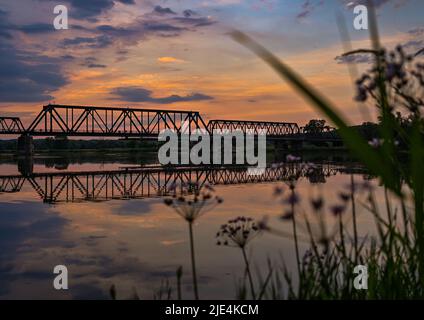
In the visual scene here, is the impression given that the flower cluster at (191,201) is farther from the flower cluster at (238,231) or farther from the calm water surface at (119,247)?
the calm water surface at (119,247)

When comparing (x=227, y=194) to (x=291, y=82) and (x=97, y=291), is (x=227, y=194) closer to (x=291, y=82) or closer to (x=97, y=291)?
(x=97, y=291)

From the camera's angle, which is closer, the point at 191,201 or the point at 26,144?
the point at 191,201

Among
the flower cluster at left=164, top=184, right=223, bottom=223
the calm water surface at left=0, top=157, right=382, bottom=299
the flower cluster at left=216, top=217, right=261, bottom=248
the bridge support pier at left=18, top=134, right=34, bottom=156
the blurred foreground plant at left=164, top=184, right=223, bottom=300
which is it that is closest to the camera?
the blurred foreground plant at left=164, top=184, right=223, bottom=300

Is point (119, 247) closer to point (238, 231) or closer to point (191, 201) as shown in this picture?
point (238, 231)

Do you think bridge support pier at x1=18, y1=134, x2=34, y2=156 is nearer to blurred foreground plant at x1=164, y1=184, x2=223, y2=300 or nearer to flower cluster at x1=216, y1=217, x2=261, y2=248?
flower cluster at x1=216, y1=217, x2=261, y2=248

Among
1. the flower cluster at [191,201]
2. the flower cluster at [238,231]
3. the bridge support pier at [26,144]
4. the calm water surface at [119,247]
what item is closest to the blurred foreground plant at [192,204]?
the flower cluster at [191,201]

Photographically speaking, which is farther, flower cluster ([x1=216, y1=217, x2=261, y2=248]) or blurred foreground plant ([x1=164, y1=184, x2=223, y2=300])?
flower cluster ([x1=216, y1=217, x2=261, y2=248])

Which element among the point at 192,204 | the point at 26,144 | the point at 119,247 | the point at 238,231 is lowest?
the point at 119,247

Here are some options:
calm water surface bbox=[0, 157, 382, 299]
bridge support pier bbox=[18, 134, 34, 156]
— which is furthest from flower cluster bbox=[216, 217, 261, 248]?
bridge support pier bbox=[18, 134, 34, 156]

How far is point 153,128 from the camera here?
125 metres

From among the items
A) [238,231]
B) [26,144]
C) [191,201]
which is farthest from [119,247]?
[26,144]

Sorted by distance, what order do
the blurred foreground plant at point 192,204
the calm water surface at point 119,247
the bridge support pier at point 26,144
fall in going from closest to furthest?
1. the blurred foreground plant at point 192,204
2. the calm water surface at point 119,247
3. the bridge support pier at point 26,144

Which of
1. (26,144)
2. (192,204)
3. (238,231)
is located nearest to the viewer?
(192,204)
